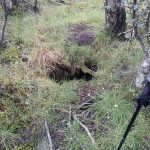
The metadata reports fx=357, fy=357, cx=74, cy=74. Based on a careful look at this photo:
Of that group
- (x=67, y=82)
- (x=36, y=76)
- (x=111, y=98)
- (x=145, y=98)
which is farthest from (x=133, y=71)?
(x=145, y=98)

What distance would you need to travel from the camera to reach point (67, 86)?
3533 millimetres

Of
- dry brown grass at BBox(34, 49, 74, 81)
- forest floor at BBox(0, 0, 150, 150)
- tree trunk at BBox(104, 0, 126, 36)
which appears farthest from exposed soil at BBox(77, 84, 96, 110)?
tree trunk at BBox(104, 0, 126, 36)

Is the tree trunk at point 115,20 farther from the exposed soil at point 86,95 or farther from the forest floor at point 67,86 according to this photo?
the exposed soil at point 86,95

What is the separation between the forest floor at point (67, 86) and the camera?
9.62 feet

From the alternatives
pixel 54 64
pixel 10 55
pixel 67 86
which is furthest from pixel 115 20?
pixel 10 55

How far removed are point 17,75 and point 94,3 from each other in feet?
8.94

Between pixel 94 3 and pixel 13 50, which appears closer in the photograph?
pixel 13 50

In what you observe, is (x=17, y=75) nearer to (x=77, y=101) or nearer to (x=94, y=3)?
(x=77, y=101)

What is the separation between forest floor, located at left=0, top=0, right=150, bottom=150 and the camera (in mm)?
2934

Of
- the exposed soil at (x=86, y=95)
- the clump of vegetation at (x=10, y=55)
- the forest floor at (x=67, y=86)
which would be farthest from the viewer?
the clump of vegetation at (x=10, y=55)

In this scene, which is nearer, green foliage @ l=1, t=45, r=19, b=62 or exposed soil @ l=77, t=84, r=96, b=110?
exposed soil @ l=77, t=84, r=96, b=110

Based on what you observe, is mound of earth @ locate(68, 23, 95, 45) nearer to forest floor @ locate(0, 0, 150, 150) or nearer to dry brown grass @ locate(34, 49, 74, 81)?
forest floor @ locate(0, 0, 150, 150)

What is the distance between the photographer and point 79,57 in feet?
13.2

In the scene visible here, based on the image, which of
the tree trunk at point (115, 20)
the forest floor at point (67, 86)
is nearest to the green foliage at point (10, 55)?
the forest floor at point (67, 86)
